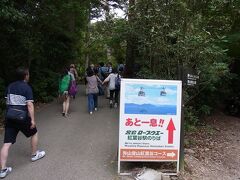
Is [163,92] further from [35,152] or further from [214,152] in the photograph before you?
[214,152]

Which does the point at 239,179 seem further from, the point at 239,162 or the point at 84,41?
the point at 84,41

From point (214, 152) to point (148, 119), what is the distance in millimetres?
4055

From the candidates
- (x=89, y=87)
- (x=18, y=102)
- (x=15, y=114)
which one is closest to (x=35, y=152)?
(x=15, y=114)

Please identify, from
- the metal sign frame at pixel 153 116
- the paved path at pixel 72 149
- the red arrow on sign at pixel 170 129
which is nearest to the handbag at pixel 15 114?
the paved path at pixel 72 149

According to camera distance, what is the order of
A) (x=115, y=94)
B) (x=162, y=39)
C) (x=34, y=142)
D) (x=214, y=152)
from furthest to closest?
(x=115, y=94)
(x=162, y=39)
(x=214, y=152)
(x=34, y=142)

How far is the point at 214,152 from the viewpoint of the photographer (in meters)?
10.7

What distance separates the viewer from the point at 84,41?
36688 millimetres

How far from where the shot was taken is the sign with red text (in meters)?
7.36

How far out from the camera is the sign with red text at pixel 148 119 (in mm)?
7359

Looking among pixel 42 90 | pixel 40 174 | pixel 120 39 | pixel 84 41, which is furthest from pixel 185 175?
pixel 84 41

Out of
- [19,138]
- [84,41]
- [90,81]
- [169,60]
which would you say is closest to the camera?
[19,138]

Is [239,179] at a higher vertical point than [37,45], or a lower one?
lower

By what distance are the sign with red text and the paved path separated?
726mm

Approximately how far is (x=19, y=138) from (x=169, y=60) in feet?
15.1
